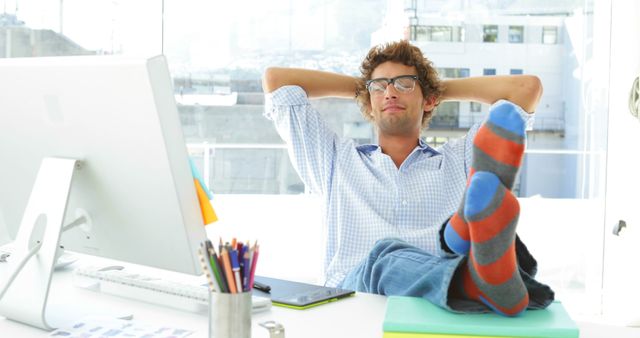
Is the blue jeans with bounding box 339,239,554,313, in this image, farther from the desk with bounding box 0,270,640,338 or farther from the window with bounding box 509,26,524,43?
the window with bounding box 509,26,524,43

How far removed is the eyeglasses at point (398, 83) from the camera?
219 centimetres

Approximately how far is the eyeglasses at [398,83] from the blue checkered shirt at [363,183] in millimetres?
174

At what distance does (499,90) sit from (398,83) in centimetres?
37

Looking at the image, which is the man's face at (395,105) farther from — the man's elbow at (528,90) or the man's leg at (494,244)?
the man's leg at (494,244)

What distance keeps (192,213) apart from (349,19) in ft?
10.4

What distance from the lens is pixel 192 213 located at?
1.17m

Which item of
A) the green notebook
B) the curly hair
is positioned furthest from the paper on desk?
the curly hair

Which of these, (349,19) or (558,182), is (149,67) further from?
(558,182)

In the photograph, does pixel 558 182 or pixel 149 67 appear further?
pixel 558 182

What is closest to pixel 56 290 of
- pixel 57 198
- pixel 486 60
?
pixel 57 198

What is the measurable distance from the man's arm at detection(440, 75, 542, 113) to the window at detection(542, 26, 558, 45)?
6.08ft

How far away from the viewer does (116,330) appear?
1.25 meters

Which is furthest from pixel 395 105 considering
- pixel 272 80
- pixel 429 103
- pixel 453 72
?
pixel 453 72

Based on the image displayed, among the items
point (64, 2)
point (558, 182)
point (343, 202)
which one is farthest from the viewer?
point (558, 182)
